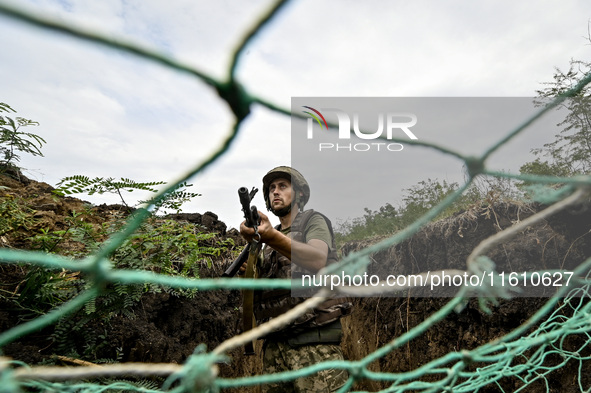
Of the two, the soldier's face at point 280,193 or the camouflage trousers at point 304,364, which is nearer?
the camouflage trousers at point 304,364

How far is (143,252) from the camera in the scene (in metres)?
2.08

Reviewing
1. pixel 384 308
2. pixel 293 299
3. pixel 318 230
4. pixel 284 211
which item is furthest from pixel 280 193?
pixel 384 308

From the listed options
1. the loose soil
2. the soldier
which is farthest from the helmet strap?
the loose soil

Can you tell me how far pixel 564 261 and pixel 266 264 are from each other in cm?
222

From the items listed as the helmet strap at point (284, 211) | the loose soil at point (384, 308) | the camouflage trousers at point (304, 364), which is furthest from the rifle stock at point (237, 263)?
the loose soil at point (384, 308)

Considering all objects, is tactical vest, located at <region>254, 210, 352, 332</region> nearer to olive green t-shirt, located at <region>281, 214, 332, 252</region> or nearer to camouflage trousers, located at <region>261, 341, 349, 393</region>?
olive green t-shirt, located at <region>281, 214, 332, 252</region>

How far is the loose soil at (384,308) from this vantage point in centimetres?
211

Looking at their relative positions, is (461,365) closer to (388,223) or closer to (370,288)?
(370,288)

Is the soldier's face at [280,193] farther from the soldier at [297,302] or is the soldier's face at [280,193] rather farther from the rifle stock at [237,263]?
the rifle stock at [237,263]

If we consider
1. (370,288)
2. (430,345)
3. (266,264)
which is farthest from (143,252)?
(430,345)

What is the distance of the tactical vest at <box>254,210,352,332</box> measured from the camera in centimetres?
189

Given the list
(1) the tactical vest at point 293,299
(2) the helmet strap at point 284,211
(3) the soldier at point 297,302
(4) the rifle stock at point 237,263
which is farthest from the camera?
(2) the helmet strap at point 284,211

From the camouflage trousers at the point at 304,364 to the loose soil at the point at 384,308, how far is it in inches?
35.0

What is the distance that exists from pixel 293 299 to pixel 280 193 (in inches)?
25.4
